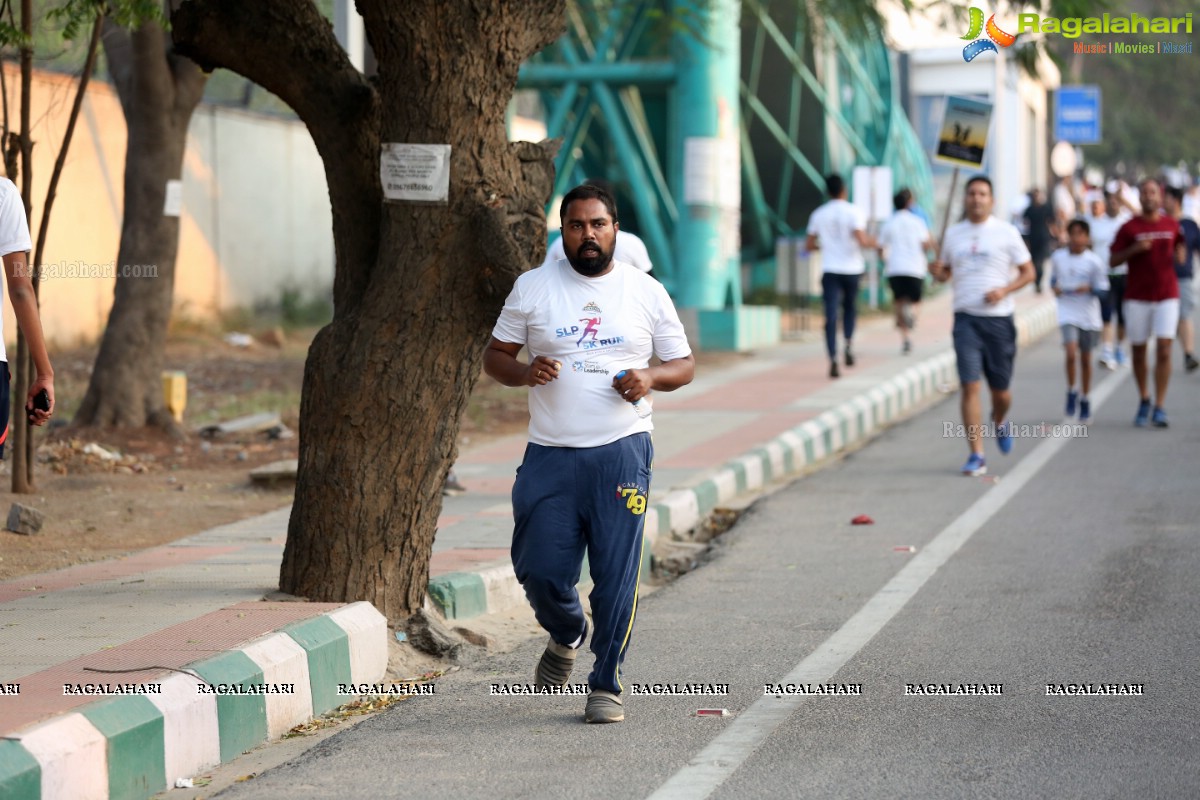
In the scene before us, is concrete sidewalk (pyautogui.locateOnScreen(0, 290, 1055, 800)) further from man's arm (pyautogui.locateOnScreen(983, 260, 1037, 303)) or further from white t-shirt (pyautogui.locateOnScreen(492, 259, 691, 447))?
man's arm (pyautogui.locateOnScreen(983, 260, 1037, 303))

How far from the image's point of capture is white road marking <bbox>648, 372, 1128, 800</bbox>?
476cm

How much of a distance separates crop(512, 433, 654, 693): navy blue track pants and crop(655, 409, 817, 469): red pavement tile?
5888 mm

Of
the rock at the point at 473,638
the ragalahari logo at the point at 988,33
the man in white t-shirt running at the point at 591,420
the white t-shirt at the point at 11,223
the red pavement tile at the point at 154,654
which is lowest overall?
the rock at the point at 473,638

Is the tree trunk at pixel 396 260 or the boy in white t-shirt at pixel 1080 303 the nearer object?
the tree trunk at pixel 396 260

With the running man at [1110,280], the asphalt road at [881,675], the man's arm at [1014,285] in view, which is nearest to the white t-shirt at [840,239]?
the running man at [1110,280]

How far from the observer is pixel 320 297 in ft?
78.6

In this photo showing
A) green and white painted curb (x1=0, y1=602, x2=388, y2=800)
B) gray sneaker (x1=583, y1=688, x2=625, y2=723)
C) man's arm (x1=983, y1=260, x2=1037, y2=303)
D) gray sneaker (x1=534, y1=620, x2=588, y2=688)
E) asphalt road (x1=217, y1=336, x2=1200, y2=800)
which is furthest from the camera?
man's arm (x1=983, y1=260, x2=1037, y2=303)

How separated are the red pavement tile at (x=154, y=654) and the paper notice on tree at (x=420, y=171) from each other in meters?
1.60

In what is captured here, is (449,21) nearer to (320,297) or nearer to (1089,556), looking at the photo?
(1089,556)

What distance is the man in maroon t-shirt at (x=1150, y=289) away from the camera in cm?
1352

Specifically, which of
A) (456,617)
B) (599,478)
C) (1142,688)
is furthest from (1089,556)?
(599,478)

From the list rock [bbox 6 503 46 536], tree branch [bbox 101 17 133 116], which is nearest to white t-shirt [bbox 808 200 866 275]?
tree branch [bbox 101 17 133 116]

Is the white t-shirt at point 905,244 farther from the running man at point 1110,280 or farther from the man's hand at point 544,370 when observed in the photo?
the man's hand at point 544,370

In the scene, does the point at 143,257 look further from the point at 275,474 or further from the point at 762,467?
the point at 762,467
